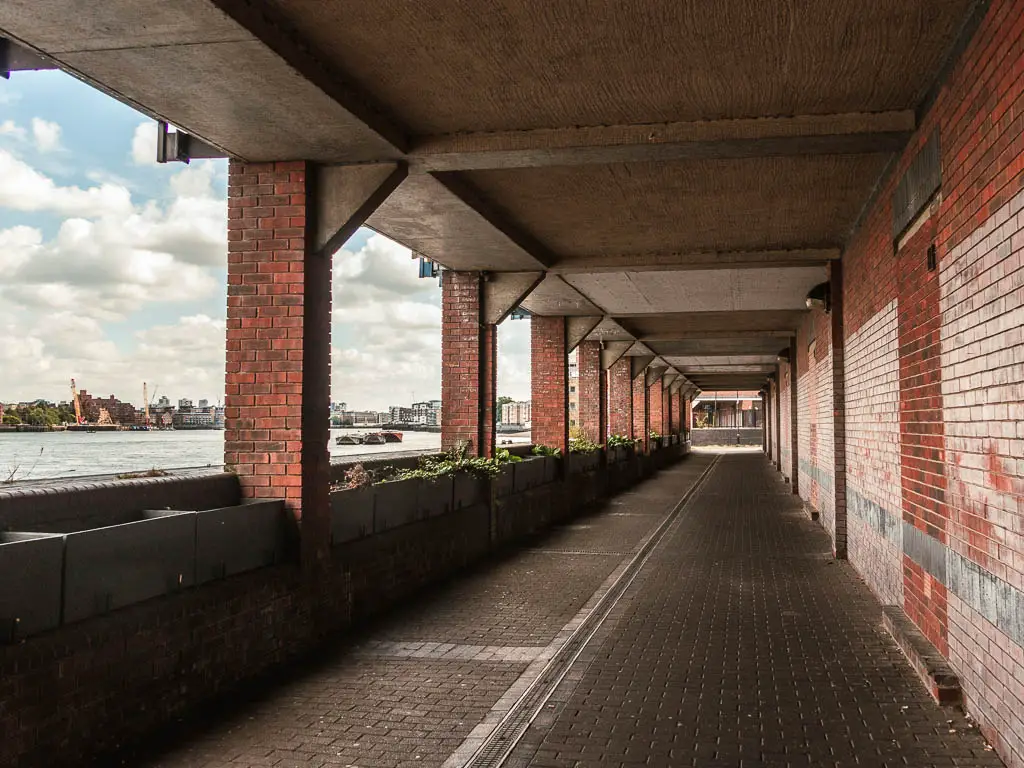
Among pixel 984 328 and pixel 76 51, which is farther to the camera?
pixel 76 51

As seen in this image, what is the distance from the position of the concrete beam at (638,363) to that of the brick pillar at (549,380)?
27.8ft

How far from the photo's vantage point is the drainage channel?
4.03 metres

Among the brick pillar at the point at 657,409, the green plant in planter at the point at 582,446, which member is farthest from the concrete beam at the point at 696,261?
the brick pillar at the point at 657,409

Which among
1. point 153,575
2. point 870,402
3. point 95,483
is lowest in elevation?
point 153,575

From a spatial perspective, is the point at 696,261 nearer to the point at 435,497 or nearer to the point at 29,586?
the point at 435,497

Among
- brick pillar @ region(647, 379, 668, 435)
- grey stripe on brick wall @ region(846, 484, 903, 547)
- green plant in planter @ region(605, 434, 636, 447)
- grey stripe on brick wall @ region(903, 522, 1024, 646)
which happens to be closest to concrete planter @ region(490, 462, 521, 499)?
grey stripe on brick wall @ region(846, 484, 903, 547)

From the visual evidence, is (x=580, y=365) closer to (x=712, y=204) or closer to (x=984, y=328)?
(x=712, y=204)

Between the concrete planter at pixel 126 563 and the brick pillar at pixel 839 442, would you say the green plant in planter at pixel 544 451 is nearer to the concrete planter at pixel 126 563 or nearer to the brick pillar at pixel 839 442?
the brick pillar at pixel 839 442

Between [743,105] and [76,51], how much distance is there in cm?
399

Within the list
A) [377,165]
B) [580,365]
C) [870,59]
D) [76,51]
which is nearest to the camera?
[76,51]

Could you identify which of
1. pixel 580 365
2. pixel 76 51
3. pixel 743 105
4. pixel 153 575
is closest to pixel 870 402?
pixel 743 105

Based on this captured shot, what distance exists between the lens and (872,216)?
7.71 meters

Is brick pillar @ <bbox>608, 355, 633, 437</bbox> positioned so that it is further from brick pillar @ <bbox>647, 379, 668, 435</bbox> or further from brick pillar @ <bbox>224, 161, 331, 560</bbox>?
brick pillar @ <bbox>224, 161, 331, 560</bbox>

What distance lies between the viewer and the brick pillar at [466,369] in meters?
11.0
